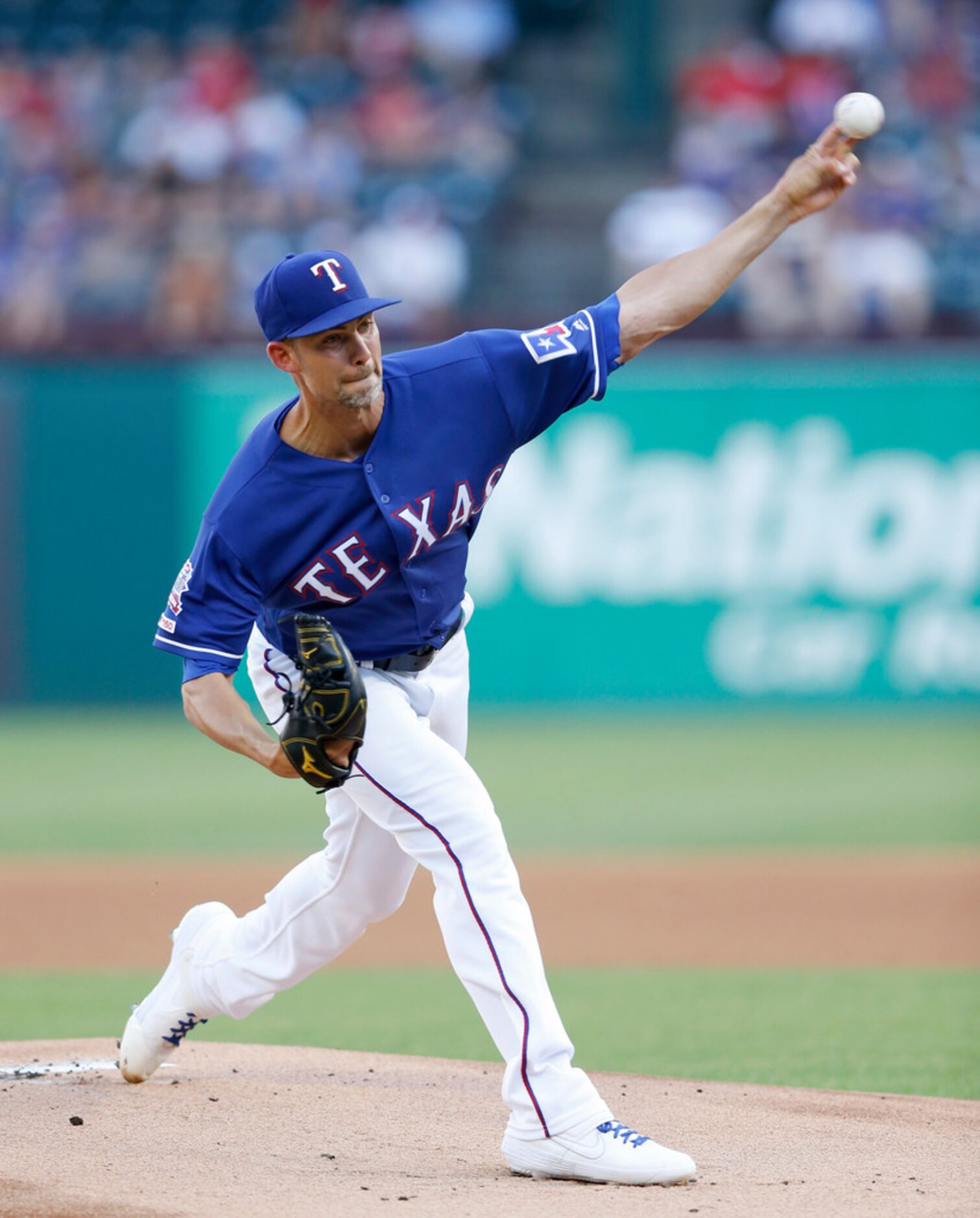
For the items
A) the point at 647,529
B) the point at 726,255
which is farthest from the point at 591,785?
the point at 726,255

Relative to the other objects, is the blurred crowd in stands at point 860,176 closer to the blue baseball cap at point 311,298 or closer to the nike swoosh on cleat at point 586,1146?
the blue baseball cap at point 311,298

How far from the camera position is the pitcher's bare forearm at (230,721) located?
3.48m

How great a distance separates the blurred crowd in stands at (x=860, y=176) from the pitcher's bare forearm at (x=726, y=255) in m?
9.39

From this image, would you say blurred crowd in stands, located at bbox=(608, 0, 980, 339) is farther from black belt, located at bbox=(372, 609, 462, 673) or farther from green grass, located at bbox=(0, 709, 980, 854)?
black belt, located at bbox=(372, 609, 462, 673)

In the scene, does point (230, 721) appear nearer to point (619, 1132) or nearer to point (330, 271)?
point (330, 271)

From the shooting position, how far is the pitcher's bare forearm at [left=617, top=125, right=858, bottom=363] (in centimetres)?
389

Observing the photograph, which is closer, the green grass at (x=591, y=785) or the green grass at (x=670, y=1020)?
the green grass at (x=670, y=1020)

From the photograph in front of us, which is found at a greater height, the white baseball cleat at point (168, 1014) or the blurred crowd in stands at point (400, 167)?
the blurred crowd in stands at point (400, 167)

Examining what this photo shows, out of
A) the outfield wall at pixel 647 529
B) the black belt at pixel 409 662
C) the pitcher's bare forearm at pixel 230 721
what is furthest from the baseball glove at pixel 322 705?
the outfield wall at pixel 647 529

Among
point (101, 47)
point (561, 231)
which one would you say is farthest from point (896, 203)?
point (101, 47)

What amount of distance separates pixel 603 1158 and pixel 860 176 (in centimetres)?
1148

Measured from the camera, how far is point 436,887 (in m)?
3.77

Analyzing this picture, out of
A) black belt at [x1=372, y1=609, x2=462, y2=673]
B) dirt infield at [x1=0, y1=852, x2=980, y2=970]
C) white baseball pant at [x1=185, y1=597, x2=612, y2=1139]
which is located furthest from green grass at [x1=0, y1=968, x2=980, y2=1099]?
black belt at [x1=372, y1=609, x2=462, y2=673]

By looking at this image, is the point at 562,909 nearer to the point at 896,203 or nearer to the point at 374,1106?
the point at 374,1106
